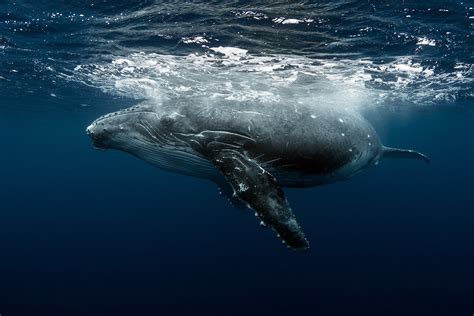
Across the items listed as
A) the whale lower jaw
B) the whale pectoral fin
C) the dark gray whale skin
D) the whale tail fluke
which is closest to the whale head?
the dark gray whale skin

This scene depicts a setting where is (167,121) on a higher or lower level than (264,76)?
higher

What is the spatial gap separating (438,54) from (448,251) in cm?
1706

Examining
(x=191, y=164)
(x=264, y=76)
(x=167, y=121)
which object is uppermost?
(x=167, y=121)

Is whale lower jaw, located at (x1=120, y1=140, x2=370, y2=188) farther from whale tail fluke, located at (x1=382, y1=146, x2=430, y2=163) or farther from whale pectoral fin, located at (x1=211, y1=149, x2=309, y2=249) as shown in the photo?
whale tail fluke, located at (x1=382, y1=146, x2=430, y2=163)

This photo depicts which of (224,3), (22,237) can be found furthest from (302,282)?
(22,237)

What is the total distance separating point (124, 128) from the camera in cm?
769

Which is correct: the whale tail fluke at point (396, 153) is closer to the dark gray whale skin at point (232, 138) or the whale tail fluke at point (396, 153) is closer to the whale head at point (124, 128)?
the dark gray whale skin at point (232, 138)

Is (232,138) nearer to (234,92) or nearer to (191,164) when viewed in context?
(191,164)

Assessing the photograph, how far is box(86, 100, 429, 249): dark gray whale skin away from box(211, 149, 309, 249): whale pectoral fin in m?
0.24

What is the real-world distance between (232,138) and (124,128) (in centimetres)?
248

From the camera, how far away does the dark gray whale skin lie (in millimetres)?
7293

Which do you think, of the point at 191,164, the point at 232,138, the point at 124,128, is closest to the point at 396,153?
the point at 232,138

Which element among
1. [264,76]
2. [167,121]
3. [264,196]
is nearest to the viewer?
[264,196]

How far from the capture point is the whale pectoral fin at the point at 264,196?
18.4 feet
